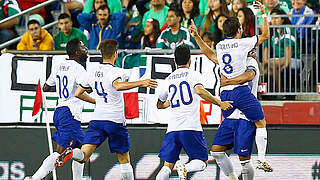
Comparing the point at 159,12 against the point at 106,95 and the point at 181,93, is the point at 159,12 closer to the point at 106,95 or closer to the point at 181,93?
the point at 106,95


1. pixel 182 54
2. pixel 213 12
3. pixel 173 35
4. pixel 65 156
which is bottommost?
pixel 65 156

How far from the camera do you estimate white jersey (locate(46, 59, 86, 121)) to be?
11.9 meters

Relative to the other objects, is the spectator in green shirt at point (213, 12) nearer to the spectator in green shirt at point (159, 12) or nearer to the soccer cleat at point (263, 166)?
the spectator in green shirt at point (159, 12)

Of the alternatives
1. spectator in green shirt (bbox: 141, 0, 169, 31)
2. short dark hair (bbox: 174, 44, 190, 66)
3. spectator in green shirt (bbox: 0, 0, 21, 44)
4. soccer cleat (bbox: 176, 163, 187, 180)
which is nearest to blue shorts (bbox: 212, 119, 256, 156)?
soccer cleat (bbox: 176, 163, 187, 180)

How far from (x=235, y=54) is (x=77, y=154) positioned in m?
2.88

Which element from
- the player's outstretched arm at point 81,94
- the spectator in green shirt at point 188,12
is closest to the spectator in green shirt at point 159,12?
the spectator in green shirt at point 188,12

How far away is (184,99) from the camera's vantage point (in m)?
10.8

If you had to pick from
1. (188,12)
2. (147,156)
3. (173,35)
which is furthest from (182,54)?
(188,12)

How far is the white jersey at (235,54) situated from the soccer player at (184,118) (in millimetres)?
666

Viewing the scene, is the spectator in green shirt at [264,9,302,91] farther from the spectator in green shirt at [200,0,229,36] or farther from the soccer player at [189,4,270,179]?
the soccer player at [189,4,270,179]

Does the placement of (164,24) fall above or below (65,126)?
above

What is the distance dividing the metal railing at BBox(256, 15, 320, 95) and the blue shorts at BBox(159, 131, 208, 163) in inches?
109

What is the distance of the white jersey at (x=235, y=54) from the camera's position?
11.1 meters

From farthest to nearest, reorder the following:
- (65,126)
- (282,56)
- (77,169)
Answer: (282,56) → (77,169) → (65,126)
